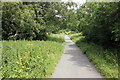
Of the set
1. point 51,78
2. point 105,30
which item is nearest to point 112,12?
point 105,30

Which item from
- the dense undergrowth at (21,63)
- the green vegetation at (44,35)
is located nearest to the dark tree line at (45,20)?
the green vegetation at (44,35)

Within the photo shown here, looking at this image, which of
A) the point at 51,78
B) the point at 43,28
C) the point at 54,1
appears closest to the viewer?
the point at 51,78

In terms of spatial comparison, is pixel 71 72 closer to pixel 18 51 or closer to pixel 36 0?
pixel 18 51

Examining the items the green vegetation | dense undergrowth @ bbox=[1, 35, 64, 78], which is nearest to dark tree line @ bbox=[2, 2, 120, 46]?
the green vegetation

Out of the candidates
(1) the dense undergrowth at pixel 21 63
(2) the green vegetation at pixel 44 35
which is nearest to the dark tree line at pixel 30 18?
(2) the green vegetation at pixel 44 35

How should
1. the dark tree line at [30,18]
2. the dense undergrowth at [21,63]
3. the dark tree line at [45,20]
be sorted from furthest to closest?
the dark tree line at [30,18], the dark tree line at [45,20], the dense undergrowth at [21,63]

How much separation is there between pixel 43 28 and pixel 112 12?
762 cm

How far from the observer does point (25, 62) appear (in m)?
4.52

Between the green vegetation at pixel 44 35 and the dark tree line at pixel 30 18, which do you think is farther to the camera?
the dark tree line at pixel 30 18

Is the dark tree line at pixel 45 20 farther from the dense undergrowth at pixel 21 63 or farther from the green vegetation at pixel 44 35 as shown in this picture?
the dense undergrowth at pixel 21 63

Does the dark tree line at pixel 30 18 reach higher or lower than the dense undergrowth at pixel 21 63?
higher

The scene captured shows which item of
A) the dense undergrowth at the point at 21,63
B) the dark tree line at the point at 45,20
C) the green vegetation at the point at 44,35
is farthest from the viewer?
the dark tree line at the point at 45,20

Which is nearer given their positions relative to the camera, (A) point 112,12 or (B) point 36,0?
(A) point 112,12

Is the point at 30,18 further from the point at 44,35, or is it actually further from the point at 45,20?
the point at 45,20
